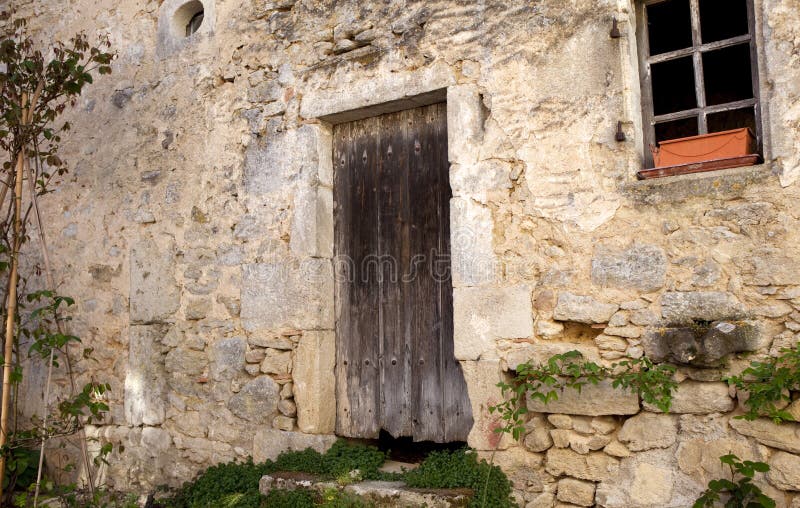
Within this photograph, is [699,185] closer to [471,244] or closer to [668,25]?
[471,244]

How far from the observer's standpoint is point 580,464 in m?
3.12

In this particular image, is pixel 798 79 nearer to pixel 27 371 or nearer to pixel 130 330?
pixel 130 330

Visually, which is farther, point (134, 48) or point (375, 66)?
point (134, 48)

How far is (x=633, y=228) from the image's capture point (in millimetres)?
3084

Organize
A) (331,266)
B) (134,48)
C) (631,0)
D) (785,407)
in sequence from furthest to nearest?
(134,48)
(331,266)
(631,0)
(785,407)

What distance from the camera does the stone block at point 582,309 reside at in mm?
3115

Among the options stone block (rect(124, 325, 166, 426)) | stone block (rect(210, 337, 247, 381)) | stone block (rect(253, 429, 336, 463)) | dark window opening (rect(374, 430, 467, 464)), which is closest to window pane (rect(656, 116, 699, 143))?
dark window opening (rect(374, 430, 467, 464))

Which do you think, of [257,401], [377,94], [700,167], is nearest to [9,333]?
[257,401]

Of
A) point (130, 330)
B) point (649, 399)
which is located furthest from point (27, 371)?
point (649, 399)

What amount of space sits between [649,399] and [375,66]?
2281 mm

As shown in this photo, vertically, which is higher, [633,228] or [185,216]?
[185,216]

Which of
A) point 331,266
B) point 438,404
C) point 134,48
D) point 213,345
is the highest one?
point 134,48

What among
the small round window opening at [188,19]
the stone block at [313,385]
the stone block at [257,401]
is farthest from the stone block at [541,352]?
the small round window opening at [188,19]

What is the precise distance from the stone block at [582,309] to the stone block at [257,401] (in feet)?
5.88
